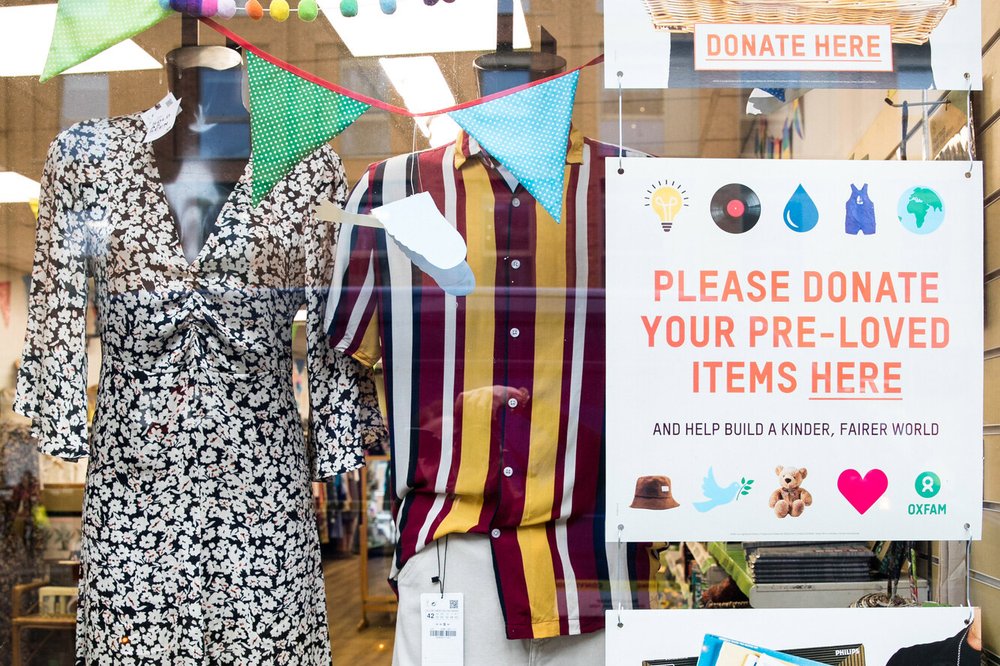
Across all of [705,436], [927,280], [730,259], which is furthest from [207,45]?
[927,280]

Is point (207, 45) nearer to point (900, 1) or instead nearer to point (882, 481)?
point (900, 1)

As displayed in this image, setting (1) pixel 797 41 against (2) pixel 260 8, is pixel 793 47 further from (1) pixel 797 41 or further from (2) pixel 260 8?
(2) pixel 260 8

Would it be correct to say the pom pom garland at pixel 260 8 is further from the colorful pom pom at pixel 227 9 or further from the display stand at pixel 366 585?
the display stand at pixel 366 585

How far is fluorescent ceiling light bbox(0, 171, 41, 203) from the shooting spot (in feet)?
6.80

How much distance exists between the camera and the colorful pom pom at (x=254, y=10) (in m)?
1.94

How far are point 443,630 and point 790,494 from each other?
700 mm

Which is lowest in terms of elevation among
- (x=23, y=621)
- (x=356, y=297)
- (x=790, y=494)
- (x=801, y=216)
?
(x=23, y=621)

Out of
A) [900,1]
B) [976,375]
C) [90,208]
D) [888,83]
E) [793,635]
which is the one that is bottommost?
[793,635]

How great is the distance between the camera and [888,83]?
1904 millimetres

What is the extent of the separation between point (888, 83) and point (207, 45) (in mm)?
1336

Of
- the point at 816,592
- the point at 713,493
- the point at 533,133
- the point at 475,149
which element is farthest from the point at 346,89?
the point at 816,592

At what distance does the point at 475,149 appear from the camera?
6.47ft

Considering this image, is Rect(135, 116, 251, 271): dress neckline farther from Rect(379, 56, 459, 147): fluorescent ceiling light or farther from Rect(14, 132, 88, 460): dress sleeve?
Rect(379, 56, 459, 147): fluorescent ceiling light

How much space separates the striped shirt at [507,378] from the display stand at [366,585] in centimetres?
10
